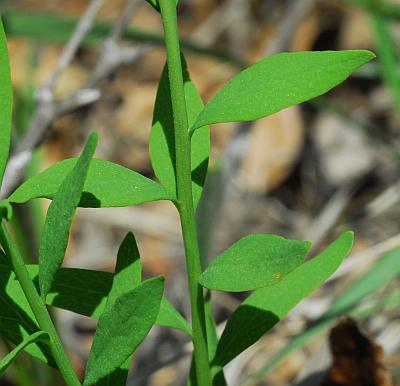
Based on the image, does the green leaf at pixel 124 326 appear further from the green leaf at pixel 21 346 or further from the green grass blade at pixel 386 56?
the green grass blade at pixel 386 56

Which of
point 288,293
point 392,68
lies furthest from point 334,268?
point 392,68

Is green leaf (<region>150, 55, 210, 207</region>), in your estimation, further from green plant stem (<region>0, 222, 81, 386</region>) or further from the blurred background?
the blurred background

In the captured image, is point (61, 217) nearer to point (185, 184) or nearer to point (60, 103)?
point (185, 184)

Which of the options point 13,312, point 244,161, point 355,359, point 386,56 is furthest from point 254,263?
point 244,161

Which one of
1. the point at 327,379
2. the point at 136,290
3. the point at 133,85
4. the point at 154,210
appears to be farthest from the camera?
the point at 133,85

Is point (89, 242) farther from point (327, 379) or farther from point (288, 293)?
point (288, 293)
